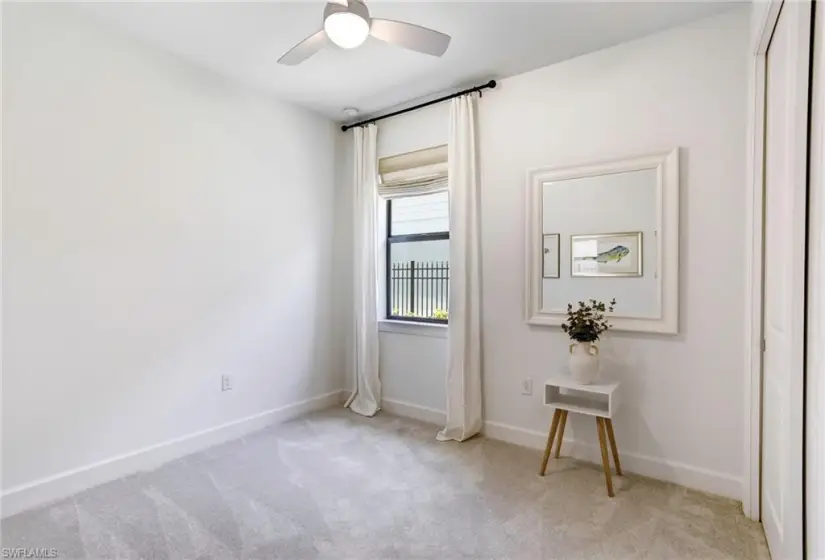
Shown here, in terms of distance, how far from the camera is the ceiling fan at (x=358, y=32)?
194 centimetres

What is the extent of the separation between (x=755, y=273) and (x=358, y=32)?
2242 mm

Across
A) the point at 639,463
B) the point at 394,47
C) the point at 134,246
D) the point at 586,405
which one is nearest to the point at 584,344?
the point at 586,405

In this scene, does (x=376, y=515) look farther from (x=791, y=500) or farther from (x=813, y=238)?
(x=813, y=238)

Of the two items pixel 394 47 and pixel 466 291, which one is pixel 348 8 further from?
pixel 466 291

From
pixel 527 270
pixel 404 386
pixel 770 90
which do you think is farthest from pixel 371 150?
pixel 770 90

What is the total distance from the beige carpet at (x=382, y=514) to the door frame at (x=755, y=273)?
185 millimetres

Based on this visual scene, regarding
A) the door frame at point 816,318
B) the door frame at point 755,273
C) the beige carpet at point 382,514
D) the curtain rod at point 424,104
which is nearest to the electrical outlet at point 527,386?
the beige carpet at point 382,514

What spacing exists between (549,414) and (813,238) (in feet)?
6.56

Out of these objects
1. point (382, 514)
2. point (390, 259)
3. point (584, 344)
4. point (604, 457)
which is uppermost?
point (390, 259)

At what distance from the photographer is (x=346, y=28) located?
1.98 meters

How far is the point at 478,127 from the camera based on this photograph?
11.0ft

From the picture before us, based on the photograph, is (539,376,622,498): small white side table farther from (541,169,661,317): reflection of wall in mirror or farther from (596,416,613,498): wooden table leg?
(541,169,661,317): reflection of wall in mirror

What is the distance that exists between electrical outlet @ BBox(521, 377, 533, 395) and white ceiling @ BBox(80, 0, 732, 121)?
2160mm

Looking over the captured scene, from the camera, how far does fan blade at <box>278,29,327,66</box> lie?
219cm
